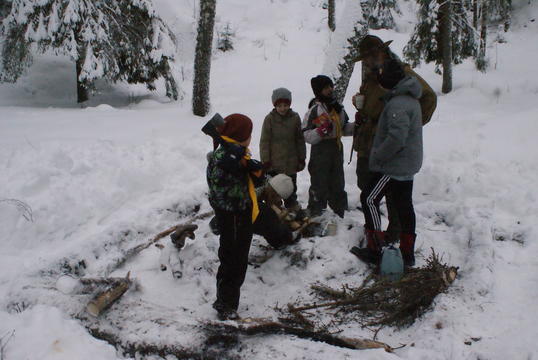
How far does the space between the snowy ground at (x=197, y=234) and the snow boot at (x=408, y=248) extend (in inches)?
12.4

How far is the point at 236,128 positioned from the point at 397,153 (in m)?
1.54

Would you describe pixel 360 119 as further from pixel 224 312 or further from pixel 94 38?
pixel 94 38

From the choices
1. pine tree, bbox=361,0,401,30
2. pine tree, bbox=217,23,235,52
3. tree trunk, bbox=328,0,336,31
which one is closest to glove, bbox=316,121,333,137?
pine tree, bbox=217,23,235,52

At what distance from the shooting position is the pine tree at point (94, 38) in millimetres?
9664

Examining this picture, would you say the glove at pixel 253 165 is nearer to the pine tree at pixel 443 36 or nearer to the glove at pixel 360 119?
the glove at pixel 360 119

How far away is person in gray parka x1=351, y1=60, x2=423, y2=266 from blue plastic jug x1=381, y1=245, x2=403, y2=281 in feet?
0.87

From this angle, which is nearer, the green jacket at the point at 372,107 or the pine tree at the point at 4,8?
the green jacket at the point at 372,107

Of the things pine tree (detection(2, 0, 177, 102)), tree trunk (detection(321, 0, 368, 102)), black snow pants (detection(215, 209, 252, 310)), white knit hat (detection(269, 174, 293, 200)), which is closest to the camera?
black snow pants (detection(215, 209, 252, 310))

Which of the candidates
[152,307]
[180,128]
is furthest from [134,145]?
[152,307]

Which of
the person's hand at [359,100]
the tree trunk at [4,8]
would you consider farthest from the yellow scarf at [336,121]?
the tree trunk at [4,8]

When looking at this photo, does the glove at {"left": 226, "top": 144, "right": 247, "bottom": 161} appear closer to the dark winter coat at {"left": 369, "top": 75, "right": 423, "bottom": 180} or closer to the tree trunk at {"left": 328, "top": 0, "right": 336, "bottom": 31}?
the dark winter coat at {"left": 369, "top": 75, "right": 423, "bottom": 180}

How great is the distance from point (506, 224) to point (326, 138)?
7.37ft

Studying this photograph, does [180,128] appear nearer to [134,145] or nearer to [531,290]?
[134,145]

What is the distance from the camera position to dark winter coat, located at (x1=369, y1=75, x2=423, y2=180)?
3.52 meters
